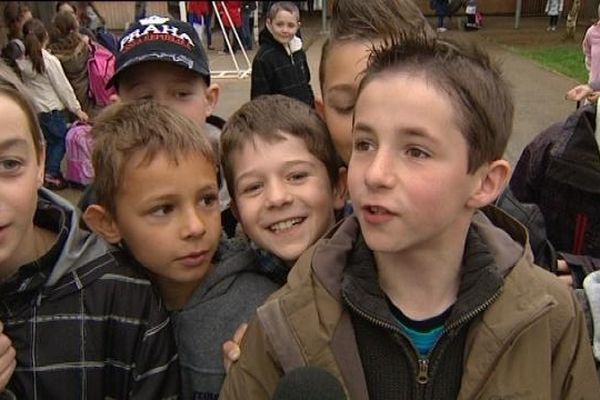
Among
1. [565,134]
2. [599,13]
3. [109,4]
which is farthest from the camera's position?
[599,13]

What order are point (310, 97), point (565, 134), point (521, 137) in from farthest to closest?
1. point (521, 137)
2. point (310, 97)
3. point (565, 134)

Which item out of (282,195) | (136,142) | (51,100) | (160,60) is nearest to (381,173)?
(282,195)

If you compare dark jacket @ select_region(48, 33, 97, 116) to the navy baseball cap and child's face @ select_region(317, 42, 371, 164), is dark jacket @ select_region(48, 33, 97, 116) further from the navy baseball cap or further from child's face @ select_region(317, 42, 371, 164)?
child's face @ select_region(317, 42, 371, 164)

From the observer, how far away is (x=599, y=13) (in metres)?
3.52

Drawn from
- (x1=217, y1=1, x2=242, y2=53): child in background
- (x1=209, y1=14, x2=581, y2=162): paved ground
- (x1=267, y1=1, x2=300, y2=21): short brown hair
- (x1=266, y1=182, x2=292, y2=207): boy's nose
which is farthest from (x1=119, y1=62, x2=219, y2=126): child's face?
(x1=217, y1=1, x2=242, y2=53): child in background

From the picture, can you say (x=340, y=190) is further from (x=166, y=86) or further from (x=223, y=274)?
(x=166, y=86)

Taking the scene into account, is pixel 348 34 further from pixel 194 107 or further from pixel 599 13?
pixel 599 13

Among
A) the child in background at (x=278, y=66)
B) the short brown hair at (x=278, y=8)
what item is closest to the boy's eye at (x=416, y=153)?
the short brown hair at (x=278, y=8)

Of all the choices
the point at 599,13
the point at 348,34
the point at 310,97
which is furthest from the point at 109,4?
the point at 310,97

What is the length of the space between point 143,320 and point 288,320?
43cm

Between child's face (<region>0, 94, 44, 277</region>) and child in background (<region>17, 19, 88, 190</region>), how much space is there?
5361mm

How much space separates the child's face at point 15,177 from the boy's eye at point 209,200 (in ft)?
1.35

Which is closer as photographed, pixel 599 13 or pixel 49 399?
pixel 49 399

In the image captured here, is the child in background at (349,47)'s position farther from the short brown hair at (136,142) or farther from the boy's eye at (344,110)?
the short brown hair at (136,142)
